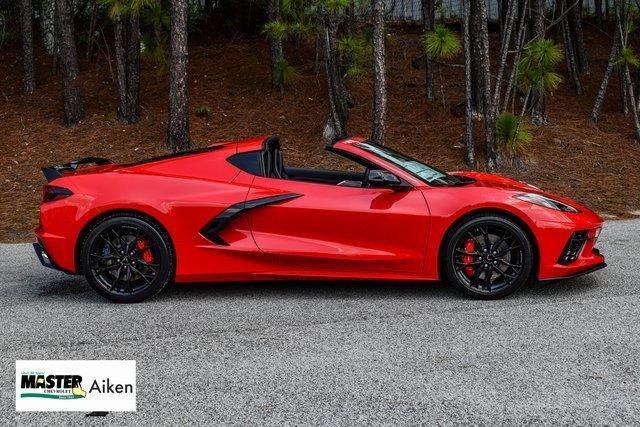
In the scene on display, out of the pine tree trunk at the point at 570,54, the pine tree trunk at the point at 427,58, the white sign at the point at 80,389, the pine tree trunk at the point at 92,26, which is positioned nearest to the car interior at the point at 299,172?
the white sign at the point at 80,389

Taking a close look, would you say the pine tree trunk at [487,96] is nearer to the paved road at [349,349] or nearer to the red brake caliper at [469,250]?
the paved road at [349,349]

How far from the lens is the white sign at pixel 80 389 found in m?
3.22

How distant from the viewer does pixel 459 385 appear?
11.7ft

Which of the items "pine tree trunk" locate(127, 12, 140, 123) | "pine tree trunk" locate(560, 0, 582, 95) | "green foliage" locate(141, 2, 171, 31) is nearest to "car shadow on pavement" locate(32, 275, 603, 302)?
"pine tree trunk" locate(127, 12, 140, 123)

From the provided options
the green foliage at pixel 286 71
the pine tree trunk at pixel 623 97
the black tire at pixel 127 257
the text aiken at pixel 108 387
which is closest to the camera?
the text aiken at pixel 108 387

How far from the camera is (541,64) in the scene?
11.9 metres

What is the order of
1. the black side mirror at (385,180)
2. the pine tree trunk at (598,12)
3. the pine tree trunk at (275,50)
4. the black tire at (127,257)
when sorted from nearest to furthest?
the black side mirror at (385,180), the black tire at (127,257), the pine tree trunk at (275,50), the pine tree trunk at (598,12)

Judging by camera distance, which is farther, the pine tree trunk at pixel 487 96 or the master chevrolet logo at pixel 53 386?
the pine tree trunk at pixel 487 96

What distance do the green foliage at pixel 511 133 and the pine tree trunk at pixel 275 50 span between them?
5534 mm

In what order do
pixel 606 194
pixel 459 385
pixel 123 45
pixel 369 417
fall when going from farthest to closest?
pixel 123 45
pixel 606 194
pixel 459 385
pixel 369 417

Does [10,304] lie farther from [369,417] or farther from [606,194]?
[606,194]

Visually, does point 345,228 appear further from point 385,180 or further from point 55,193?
point 55,193

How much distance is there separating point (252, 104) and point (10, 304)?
10.8 m

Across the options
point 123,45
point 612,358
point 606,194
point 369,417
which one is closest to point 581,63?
point 606,194
